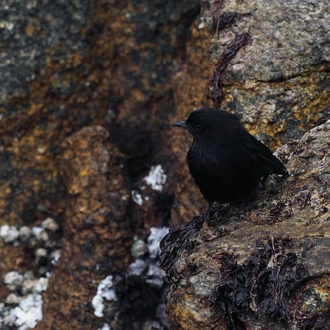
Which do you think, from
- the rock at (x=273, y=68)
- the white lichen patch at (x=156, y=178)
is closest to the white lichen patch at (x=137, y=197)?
the white lichen patch at (x=156, y=178)

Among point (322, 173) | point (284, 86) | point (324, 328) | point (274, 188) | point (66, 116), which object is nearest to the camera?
point (324, 328)

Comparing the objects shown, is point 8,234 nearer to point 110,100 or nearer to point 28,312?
point 28,312

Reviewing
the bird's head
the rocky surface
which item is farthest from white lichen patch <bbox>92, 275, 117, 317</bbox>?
the bird's head

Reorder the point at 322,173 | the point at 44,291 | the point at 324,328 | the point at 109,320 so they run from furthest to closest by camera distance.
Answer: the point at 44,291 < the point at 109,320 < the point at 322,173 < the point at 324,328

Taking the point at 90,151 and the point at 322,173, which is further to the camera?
the point at 90,151

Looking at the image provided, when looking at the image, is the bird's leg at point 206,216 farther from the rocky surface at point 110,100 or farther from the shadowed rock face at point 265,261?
the rocky surface at point 110,100

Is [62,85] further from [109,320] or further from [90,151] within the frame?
[109,320]

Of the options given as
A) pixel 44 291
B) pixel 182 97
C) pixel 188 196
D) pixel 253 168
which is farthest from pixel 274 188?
pixel 44 291

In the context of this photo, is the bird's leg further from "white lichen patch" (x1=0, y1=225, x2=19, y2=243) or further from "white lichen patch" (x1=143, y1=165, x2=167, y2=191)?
"white lichen patch" (x1=0, y1=225, x2=19, y2=243)
